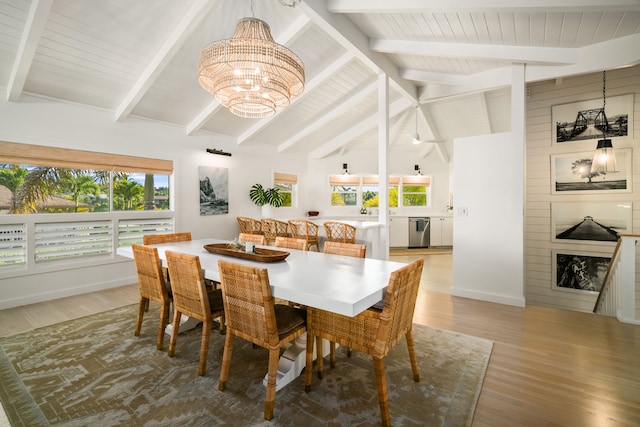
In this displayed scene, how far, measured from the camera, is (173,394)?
6.33ft

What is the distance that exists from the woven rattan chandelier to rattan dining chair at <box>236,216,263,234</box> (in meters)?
3.13

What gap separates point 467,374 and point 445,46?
3.37 metres

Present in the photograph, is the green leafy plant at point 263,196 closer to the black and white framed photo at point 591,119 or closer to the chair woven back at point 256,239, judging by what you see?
the chair woven back at point 256,239

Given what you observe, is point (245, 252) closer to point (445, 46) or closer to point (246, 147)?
point (445, 46)

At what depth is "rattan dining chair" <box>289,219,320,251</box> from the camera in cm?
492

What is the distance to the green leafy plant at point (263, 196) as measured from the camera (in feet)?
20.3

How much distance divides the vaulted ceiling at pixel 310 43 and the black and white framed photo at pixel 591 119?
95 cm

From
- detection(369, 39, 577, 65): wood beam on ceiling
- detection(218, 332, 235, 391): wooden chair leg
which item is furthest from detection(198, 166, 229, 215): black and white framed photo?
detection(218, 332, 235, 391): wooden chair leg

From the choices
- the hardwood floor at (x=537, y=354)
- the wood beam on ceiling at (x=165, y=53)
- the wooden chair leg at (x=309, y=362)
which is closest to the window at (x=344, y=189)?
the hardwood floor at (x=537, y=354)

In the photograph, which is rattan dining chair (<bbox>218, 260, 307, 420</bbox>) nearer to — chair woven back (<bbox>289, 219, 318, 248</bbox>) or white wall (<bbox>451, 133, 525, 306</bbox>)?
white wall (<bbox>451, 133, 525, 306</bbox>)

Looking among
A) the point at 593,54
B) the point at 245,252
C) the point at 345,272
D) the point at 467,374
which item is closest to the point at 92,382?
the point at 245,252

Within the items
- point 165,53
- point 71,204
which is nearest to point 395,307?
point 165,53

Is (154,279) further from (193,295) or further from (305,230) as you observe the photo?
(305,230)

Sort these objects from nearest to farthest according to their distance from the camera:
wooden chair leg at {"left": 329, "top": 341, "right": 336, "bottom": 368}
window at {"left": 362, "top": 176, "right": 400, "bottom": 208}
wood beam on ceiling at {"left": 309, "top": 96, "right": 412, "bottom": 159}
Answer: wooden chair leg at {"left": 329, "top": 341, "right": 336, "bottom": 368}
wood beam on ceiling at {"left": 309, "top": 96, "right": 412, "bottom": 159}
window at {"left": 362, "top": 176, "right": 400, "bottom": 208}
